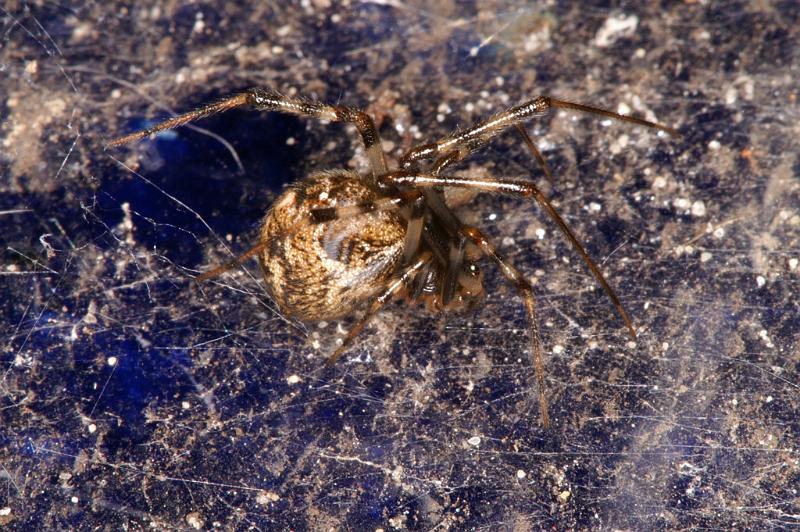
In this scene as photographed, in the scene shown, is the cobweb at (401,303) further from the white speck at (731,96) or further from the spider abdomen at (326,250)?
the spider abdomen at (326,250)

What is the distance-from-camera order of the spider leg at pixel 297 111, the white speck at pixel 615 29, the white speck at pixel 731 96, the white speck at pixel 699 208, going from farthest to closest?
the white speck at pixel 615 29
the white speck at pixel 731 96
the white speck at pixel 699 208
the spider leg at pixel 297 111

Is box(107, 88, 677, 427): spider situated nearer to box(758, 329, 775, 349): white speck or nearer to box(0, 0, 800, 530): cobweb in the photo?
box(0, 0, 800, 530): cobweb

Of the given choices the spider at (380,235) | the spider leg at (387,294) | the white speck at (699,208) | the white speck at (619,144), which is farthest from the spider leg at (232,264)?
the white speck at (699,208)

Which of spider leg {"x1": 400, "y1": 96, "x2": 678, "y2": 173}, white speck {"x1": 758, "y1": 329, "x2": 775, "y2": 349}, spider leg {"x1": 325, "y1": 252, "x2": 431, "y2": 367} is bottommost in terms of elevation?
white speck {"x1": 758, "y1": 329, "x2": 775, "y2": 349}

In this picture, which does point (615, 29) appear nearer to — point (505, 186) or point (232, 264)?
point (505, 186)


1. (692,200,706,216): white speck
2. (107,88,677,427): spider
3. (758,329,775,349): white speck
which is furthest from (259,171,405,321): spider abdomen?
(758,329,775,349): white speck

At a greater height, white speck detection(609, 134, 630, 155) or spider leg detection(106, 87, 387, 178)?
spider leg detection(106, 87, 387, 178)

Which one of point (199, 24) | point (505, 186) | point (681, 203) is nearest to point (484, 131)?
point (505, 186)

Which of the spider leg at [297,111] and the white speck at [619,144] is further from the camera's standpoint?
the white speck at [619,144]
